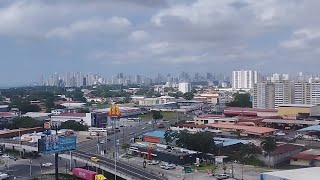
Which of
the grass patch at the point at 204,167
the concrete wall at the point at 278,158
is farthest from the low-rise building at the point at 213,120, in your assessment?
the grass patch at the point at 204,167

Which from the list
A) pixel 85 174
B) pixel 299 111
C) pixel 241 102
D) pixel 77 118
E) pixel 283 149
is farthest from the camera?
pixel 241 102

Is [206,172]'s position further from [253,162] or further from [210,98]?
[210,98]

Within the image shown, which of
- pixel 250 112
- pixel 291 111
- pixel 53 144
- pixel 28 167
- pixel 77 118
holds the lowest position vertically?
pixel 28 167

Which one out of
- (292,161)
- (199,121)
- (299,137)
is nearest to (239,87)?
(199,121)

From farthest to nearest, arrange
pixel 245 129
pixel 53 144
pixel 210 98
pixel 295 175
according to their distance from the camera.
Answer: pixel 210 98 < pixel 245 129 < pixel 53 144 < pixel 295 175

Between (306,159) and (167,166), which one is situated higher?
(306,159)

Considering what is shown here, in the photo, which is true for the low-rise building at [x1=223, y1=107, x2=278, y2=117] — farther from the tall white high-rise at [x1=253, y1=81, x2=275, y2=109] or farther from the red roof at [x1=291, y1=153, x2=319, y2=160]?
the red roof at [x1=291, y1=153, x2=319, y2=160]

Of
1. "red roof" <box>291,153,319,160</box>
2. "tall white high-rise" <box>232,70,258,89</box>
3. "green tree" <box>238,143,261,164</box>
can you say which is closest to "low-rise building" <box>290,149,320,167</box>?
"red roof" <box>291,153,319,160</box>

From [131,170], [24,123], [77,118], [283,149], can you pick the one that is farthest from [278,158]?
[77,118]

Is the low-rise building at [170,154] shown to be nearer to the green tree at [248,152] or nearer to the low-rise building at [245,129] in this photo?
the green tree at [248,152]
